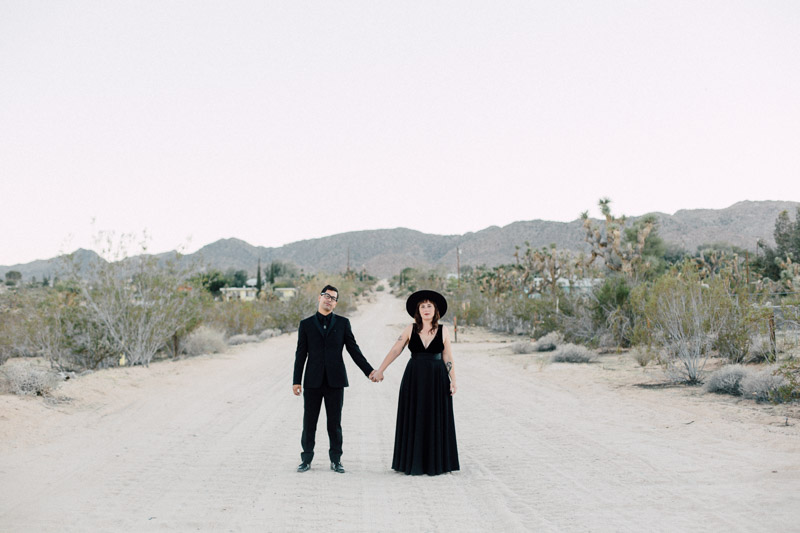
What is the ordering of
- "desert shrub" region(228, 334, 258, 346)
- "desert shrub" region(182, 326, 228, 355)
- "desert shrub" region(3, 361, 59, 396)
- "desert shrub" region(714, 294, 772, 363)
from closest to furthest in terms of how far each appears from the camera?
"desert shrub" region(3, 361, 59, 396) < "desert shrub" region(714, 294, 772, 363) < "desert shrub" region(182, 326, 228, 355) < "desert shrub" region(228, 334, 258, 346)

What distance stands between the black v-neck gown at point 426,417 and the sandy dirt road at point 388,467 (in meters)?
0.25

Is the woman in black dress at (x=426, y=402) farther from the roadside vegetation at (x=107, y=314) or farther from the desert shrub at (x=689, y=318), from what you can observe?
the roadside vegetation at (x=107, y=314)

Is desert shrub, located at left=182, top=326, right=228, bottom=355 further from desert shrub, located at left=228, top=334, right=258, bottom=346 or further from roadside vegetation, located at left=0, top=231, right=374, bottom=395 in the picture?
desert shrub, located at left=228, top=334, right=258, bottom=346

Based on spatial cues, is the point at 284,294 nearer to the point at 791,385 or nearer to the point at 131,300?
the point at 131,300

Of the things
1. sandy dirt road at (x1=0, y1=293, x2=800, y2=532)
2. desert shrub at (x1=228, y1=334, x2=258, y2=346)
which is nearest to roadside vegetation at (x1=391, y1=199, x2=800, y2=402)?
sandy dirt road at (x1=0, y1=293, x2=800, y2=532)

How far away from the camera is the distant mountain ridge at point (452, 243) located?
10069cm

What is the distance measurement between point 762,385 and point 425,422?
7.49m

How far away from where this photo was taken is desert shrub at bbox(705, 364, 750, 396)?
492 inches

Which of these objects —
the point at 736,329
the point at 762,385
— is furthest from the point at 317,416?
the point at 736,329

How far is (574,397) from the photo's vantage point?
536 inches

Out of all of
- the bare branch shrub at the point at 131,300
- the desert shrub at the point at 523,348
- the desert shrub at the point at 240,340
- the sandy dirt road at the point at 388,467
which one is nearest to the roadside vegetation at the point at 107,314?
the bare branch shrub at the point at 131,300

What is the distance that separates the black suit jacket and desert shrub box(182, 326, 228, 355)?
59.1ft

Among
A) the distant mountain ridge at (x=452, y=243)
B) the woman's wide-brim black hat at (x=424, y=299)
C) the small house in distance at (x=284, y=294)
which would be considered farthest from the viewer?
the distant mountain ridge at (x=452, y=243)

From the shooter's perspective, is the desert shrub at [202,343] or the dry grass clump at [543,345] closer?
the desert shrub at [202,343]
